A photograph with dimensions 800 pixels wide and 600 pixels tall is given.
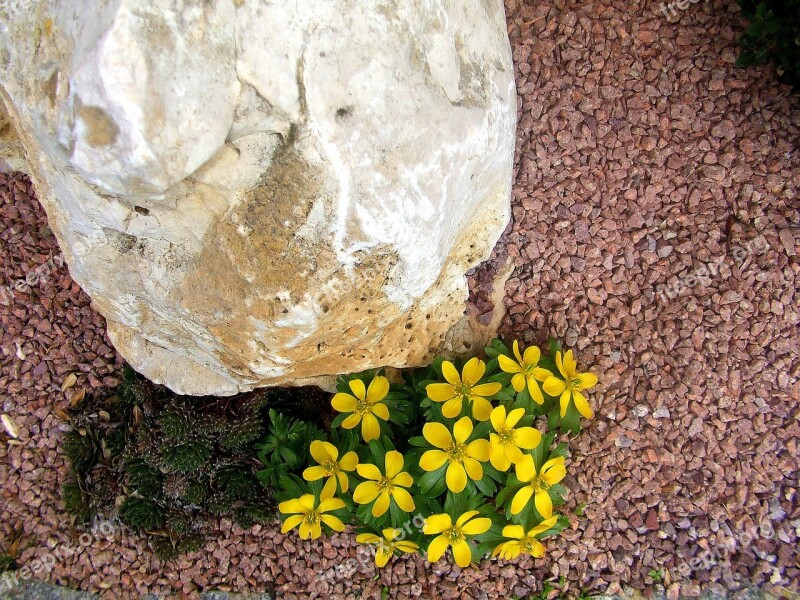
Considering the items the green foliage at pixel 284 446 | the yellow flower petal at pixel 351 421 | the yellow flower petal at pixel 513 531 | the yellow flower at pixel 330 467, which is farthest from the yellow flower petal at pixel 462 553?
the green foliage at pixel 284 446

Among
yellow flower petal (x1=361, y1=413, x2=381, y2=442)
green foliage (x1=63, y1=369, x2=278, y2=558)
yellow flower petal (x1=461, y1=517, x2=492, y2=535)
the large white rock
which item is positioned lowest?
green foliage (x1=63, y1=369, x2=278, y2=558)

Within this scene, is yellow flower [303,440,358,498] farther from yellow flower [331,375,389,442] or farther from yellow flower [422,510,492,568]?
yellow flower [422,510,492,568]

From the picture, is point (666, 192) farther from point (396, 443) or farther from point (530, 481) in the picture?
point (396, 443)

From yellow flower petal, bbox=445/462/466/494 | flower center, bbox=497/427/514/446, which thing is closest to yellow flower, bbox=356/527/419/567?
yellow flower petal, bbox=445/462/466/494

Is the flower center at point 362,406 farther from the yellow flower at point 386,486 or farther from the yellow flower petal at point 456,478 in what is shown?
the yellow flower petal at point 456,478

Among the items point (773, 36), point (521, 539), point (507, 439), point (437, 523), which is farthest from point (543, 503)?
point (773, 36)

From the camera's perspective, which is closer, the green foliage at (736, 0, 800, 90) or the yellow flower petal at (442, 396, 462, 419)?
the yellow flower petal at (442, 396, 462, 419)
